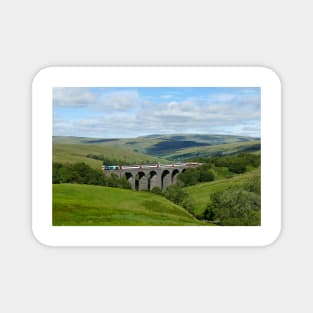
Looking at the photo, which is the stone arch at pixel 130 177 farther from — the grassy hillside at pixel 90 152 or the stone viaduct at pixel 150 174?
the grassy hillside at pixel 90 152

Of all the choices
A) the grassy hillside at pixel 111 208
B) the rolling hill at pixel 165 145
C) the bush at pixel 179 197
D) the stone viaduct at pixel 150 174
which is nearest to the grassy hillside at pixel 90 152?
the rolling hill at pixel 165 145

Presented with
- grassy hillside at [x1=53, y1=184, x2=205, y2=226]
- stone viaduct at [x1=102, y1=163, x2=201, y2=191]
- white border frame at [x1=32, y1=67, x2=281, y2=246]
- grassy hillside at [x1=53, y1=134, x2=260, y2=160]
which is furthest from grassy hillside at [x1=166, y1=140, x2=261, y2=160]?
grassy hillside at [x1=53, y1=184, x2=205, y2=226]

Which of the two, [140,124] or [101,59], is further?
[140,124]

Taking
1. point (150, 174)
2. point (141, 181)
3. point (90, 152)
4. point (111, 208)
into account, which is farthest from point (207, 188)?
point (90, 152)

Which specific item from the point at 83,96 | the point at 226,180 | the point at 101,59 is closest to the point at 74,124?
the point at 83,96

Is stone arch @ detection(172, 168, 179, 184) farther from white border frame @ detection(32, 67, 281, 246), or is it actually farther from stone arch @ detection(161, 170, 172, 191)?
white border frame @ detection(32, 67, 281, 246)
